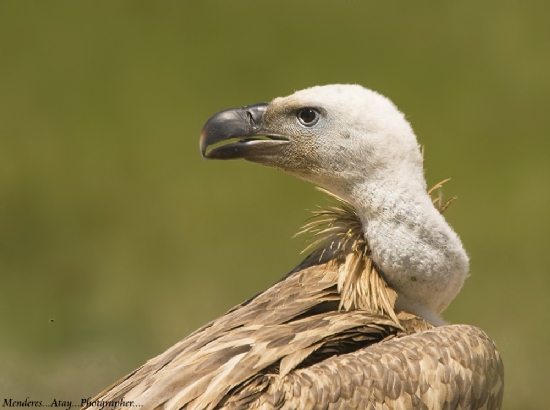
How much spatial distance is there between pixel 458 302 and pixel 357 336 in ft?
11.4

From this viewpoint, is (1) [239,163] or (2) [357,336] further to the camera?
(1) [239,163]

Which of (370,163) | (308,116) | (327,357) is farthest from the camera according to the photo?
(308,116)

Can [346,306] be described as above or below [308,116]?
below

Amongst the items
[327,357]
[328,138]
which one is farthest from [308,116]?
[327,357]

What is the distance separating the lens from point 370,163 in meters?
2.95

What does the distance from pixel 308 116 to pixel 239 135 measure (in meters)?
0.23

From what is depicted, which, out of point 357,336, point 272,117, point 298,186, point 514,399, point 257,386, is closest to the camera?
point 257,386

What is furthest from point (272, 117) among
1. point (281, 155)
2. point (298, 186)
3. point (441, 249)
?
point (298, 186)

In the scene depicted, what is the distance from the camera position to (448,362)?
2758mm

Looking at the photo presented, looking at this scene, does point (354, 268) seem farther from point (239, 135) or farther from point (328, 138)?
point (239, 135)

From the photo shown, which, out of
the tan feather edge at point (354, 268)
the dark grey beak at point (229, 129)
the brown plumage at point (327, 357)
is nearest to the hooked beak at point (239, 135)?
the dark grey beak at point (229, 129)

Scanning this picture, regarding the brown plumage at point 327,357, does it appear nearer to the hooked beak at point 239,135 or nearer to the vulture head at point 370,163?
the vulture head at point 370,163

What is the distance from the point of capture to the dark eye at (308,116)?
3041mm

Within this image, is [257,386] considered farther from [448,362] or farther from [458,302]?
[458,302]
